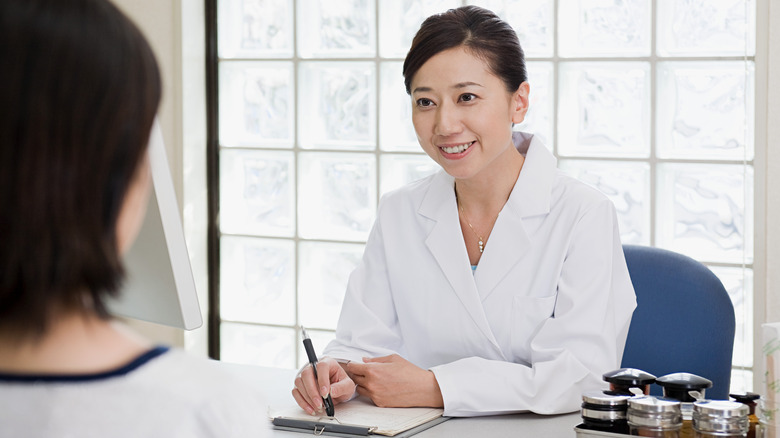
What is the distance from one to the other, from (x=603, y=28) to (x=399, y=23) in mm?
674

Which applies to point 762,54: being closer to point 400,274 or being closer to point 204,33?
point 400,274

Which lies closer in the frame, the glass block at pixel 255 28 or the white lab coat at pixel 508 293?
the white lab coat at pixel 508 293

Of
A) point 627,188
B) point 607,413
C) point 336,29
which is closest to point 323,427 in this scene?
point 607,413

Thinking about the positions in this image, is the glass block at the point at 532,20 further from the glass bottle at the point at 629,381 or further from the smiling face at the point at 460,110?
the glass bottle at the point at 629,381

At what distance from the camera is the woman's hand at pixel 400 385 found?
1642 millimetres

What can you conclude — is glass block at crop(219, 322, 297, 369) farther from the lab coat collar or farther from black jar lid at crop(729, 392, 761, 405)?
black jar lid at crop(729, 392, 761, 405)

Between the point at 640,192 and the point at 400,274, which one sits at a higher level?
the point at 640,192

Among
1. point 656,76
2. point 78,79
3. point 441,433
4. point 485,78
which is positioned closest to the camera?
point 78,79

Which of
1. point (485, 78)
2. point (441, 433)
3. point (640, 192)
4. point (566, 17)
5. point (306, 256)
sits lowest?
point (441, 433)

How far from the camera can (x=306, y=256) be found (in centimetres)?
321

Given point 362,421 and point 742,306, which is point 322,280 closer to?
point 742,306

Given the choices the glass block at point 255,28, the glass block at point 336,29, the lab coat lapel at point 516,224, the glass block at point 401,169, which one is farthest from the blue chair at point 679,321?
the glass block at point 255,28

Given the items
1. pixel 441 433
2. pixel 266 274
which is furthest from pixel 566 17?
pixel 441 433

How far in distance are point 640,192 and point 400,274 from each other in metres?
1.03
